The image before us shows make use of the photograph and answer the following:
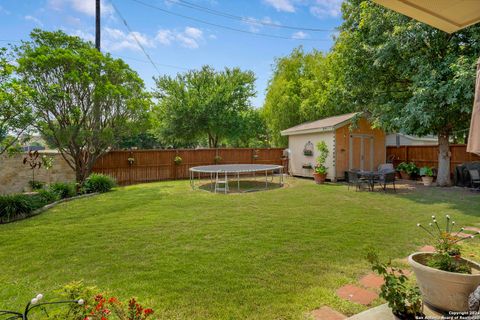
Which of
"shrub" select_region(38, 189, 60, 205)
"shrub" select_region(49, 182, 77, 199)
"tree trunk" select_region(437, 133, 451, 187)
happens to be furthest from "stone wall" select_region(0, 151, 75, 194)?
"tree trunk" select_region(437, 133, 451, 187)

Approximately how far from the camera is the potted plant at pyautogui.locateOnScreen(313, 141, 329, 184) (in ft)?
38.3

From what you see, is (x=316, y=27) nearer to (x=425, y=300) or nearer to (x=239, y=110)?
(x=239, y=110)

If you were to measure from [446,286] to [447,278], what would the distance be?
0.24 feet

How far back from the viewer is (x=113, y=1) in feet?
37.5

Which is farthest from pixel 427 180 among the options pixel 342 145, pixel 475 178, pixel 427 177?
pixel 342 145

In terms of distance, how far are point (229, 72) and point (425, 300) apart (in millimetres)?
21126

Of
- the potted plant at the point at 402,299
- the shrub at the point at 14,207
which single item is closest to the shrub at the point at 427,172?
the potted plant at the point at 402,299

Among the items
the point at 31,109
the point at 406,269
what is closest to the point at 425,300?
the point at 406,269

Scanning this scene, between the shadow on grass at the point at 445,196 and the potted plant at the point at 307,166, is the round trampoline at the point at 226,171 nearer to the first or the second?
the potted plant at the point at 307,166

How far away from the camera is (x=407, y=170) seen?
40.2 feet

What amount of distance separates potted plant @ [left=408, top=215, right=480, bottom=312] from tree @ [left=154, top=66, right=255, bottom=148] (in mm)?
17748

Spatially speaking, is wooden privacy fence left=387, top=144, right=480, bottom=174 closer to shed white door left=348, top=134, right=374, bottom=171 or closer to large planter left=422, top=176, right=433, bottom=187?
large planter left=422, top=176, right=433, bottom=187

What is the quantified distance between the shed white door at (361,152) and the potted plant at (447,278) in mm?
10664

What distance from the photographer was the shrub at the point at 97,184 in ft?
30.9
